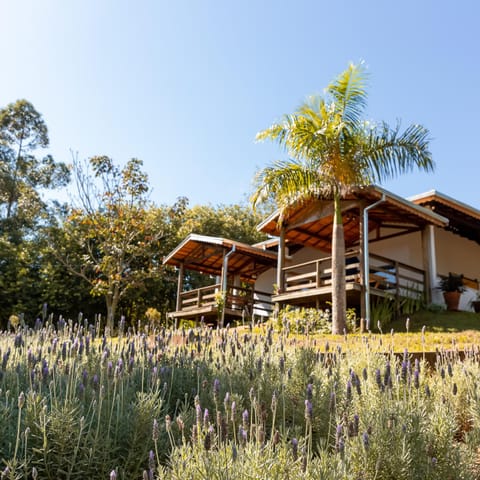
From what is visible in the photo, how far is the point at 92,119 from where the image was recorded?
22234mm

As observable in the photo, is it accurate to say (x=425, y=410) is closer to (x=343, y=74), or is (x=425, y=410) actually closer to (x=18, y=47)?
(x=343, y=74)

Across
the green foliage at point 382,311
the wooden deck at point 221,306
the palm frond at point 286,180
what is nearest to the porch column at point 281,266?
the wooden deck at point 221,306

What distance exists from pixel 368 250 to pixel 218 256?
723 centimetres

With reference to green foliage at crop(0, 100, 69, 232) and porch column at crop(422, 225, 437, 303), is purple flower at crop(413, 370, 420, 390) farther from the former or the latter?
green foliage at crop(0, 100, 69, 232)

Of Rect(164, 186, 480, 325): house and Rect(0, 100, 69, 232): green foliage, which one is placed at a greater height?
Rect(0, 100, 69, 232): green foliage

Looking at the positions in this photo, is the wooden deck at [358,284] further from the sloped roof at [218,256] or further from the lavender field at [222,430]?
the lavender field at [222,430]

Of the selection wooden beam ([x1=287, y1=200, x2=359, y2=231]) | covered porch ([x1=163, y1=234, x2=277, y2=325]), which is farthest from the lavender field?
covered porch ([x1=163, y1=234, x2=277, y2=325])

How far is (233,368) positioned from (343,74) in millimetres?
10656

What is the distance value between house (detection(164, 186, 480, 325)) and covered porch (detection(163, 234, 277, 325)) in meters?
0.06

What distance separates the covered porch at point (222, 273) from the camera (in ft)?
66.0

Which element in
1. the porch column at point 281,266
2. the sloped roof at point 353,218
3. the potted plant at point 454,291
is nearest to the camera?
the sloped roof at point 353,218

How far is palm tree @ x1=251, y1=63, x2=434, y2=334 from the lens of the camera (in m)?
13.4

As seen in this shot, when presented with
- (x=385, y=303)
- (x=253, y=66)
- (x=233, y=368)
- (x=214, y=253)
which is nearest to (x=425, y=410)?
(x=233, y=368)

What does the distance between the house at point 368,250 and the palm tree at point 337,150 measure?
1172mm
